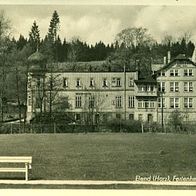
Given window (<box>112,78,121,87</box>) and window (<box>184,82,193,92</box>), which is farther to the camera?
window (<box>112,78,121,87</box>)

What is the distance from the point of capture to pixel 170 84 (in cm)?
762

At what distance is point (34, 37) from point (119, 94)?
5.45ft

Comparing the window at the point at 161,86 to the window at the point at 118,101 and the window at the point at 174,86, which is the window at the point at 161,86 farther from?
the window at the point at 118,101

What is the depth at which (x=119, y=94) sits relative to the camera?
823cm

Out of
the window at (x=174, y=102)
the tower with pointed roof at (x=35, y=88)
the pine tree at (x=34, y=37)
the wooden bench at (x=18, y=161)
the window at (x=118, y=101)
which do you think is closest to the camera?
the wooden bench at (x=18, y=161)

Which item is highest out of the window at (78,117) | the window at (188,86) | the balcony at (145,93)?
the window at (188,86)

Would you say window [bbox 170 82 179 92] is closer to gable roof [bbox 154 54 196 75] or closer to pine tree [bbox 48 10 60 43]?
gable roof [bbox 154 54 196 75]

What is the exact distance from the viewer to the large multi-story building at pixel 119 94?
751cm

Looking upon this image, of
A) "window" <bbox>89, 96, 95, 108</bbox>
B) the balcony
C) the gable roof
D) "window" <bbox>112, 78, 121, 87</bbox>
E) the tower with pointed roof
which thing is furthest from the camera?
"window" <bbox>112, 78, 121, 87</bbox>

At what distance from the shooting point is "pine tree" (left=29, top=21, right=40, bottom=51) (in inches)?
276

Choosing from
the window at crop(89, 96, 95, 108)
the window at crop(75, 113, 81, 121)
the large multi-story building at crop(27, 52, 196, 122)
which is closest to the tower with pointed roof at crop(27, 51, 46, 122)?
the large multi-story building at crop(27, 52, 196, 122)

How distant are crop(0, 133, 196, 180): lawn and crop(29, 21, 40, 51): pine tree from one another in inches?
49.4

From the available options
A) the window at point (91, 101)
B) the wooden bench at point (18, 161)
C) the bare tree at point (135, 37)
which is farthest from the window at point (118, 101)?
the wooden bench at point (18, 161)

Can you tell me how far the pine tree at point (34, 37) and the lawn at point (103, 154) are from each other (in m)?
1.25
